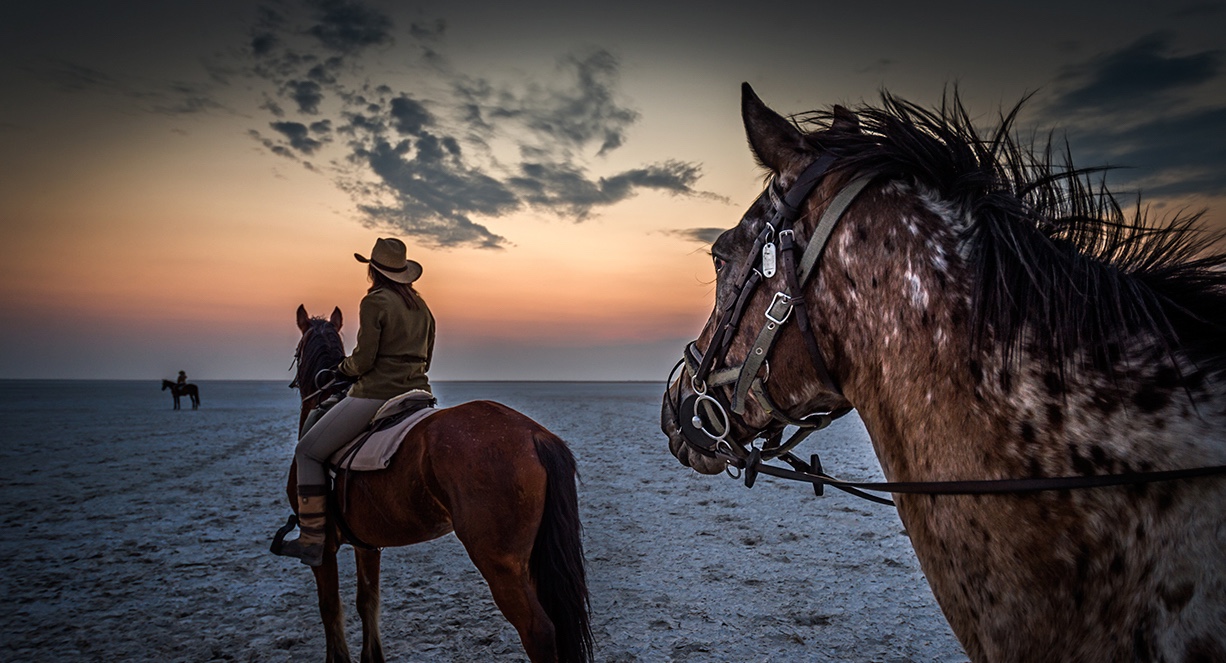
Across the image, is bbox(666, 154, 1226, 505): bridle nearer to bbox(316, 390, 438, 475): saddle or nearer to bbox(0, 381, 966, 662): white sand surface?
bbox(316, 390, 438, 475): saddle

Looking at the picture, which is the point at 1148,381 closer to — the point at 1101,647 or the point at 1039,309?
the point at 1039,309

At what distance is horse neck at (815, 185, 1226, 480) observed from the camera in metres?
1.23

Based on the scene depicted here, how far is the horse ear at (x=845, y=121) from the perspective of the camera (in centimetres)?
174

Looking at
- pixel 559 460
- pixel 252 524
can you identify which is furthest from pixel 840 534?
pixel 252 524

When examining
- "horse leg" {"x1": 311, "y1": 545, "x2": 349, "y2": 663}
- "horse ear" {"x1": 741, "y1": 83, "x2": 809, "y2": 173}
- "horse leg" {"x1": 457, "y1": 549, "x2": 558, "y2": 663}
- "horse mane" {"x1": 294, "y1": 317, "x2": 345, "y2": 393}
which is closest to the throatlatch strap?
"horse ear" {"x1": 741, "y1": 83, "x2": 809, "y2": 173}

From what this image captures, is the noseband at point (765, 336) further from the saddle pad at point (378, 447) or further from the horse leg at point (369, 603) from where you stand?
the horse leg at point (369, 603)

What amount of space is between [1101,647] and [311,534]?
4500 millimetres

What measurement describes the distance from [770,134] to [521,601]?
9.89 feet

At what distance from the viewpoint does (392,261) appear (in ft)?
14.3

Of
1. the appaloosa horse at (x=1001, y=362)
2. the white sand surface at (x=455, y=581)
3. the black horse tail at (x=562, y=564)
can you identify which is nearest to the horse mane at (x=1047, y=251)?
the appaloosa horse at (x=1001, y=362)

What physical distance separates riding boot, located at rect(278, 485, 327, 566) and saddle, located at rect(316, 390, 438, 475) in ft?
0.67

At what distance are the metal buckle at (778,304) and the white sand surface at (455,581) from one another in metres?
3.84

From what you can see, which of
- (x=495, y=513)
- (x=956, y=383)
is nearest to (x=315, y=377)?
(x=495, y=513)

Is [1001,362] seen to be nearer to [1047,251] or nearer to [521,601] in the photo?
[1047,251]
